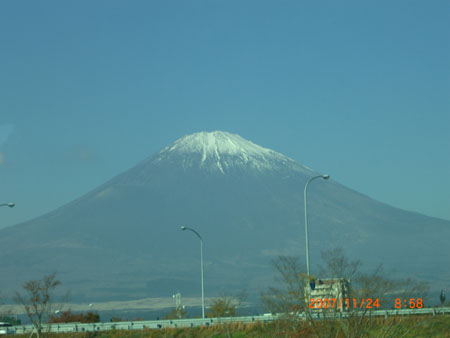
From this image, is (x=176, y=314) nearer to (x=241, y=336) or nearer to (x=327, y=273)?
(x=241, y=336)

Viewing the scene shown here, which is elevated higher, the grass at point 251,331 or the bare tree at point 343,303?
the bare tree at point 343,303

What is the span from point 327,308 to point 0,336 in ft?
91.4

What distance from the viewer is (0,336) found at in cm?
5306

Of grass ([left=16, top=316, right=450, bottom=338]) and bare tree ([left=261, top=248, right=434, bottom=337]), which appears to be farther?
grass ([left=16, top=316, right=450, bottom=338])

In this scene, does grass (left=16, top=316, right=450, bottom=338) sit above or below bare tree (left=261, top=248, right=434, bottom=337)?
below

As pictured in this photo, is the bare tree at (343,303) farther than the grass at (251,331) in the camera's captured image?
No

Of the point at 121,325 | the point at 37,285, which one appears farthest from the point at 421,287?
the point at 37,285
